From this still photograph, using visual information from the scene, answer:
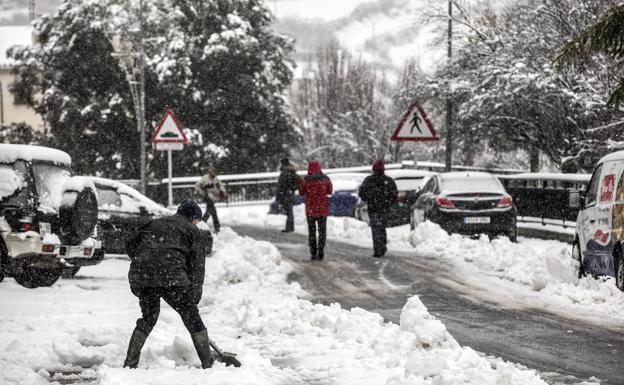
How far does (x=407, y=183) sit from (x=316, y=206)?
28.9 ft

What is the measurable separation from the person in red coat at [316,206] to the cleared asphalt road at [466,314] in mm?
326

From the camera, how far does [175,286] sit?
25.7ft

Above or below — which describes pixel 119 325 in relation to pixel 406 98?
below

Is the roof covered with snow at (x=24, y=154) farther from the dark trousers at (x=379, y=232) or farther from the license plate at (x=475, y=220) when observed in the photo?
the license plate at (x=475, y=220)

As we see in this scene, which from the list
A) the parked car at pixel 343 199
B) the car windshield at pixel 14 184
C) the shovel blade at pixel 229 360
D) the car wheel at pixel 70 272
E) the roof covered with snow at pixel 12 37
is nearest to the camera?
the shovel blade at pixel 229 360

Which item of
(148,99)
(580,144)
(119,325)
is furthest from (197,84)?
(119,325)

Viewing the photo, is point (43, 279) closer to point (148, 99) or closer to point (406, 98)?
point (406, 98)

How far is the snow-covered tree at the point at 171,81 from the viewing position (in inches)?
1788

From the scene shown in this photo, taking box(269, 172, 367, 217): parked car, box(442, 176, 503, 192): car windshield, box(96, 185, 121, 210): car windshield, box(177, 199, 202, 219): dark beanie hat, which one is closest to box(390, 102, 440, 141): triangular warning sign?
box(442, 176, 503, 192): car windshield

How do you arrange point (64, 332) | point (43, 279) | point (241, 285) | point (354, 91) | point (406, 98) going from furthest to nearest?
point (354, 91) < point (406, 98) < point (43, 279) < point (241, 285) < point (64, 332)

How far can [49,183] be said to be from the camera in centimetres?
1416

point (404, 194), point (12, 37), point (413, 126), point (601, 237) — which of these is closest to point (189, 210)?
point (601, 237)

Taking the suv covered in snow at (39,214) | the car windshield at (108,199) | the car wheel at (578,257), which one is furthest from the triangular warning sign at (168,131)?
the car wheel at (578,257)

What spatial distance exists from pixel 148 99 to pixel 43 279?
31.6 m
